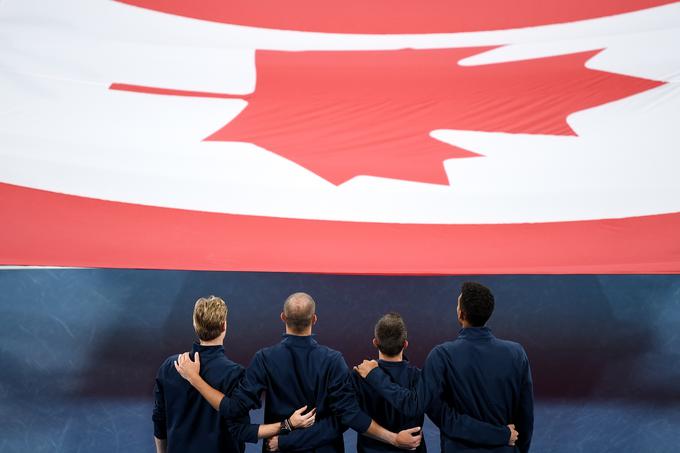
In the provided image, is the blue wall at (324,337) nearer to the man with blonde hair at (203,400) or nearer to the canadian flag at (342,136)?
the canadian flag at (342,136)

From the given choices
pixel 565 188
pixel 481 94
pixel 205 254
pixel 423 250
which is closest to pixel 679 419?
pixel 565 188

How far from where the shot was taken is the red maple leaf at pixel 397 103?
117 inches

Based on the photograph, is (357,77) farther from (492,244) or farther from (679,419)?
(679,419)

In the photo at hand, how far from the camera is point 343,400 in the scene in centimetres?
204

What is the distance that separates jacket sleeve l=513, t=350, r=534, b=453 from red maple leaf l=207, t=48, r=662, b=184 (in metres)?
1.02

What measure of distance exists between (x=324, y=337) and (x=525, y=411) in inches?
48.2

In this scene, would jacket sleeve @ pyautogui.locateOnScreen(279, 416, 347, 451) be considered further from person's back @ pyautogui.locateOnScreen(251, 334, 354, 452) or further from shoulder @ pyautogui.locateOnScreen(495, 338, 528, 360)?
shoulder @ pyautogui.locateOnScreen(495, 338, 528, 360)

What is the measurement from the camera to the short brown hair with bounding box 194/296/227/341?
2084 mm

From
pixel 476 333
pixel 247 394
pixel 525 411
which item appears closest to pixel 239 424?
pixel 247 394

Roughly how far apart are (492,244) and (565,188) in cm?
55

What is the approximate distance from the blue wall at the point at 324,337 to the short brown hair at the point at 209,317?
102cm

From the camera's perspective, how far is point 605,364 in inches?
118

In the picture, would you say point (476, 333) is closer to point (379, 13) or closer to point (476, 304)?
point (476, 304)

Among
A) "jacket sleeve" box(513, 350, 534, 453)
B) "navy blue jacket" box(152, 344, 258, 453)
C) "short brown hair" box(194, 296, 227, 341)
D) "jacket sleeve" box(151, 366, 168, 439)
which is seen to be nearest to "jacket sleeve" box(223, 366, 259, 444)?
"navy blue jacket" box(152, 344, 258, 453)
